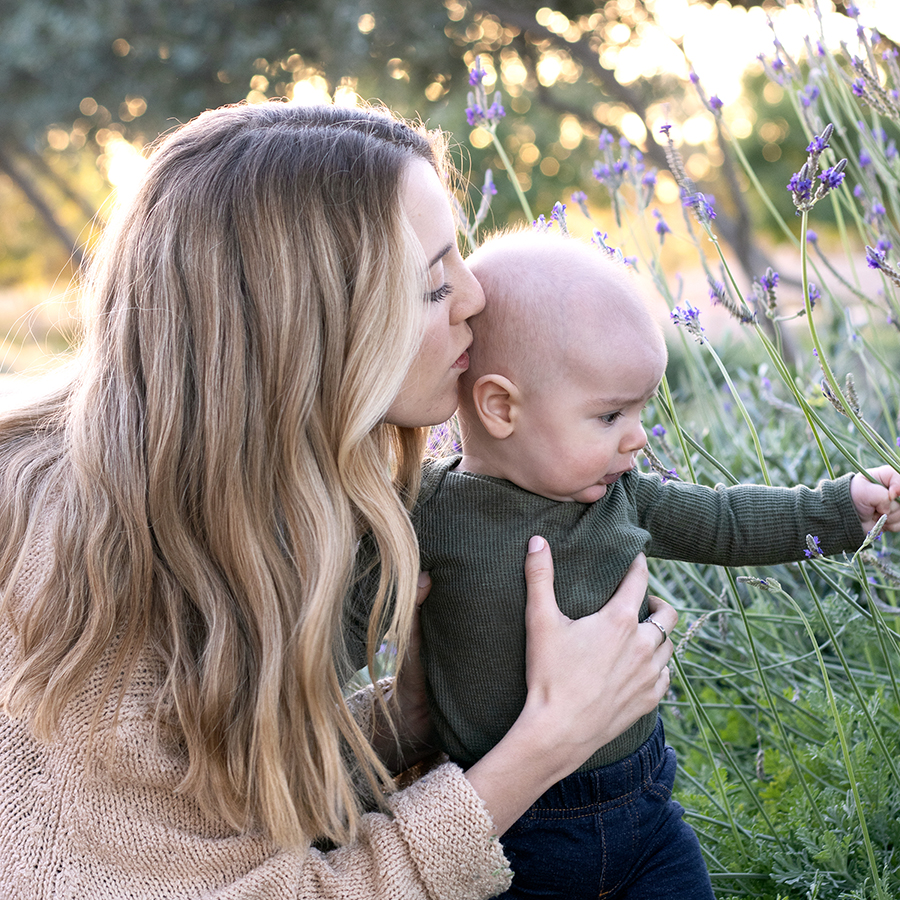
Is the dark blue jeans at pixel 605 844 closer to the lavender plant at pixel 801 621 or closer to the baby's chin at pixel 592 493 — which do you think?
the lavender plant at pixel 801 621

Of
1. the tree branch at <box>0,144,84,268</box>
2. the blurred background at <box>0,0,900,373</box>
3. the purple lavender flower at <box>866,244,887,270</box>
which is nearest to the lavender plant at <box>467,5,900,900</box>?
the purple lavender flower at <box>866,244,887,270</box>

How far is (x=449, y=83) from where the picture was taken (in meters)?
6.98

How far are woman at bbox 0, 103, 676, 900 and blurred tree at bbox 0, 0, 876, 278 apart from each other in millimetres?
4890

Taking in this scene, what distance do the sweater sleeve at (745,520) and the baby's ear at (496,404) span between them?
0.27m

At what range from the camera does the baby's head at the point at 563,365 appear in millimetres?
1421

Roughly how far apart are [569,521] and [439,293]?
16.0 inches

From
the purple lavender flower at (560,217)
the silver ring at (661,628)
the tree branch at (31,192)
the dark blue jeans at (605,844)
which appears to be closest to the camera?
the dark blue jeans at (605,844)

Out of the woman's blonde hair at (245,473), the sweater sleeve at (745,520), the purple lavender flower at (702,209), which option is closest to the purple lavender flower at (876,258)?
the purple lavender flower at (702,209)

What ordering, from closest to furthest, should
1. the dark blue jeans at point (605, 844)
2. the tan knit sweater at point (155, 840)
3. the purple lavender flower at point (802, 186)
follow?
1. the purple lavender flower at point (802, 186)
2. the tan knit sweater at point (155, 840)
3. the dark blue jeans at point (605, 844)

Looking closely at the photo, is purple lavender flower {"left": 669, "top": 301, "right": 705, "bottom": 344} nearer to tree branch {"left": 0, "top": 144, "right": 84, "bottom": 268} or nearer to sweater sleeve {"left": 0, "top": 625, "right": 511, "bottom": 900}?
sweater sleeve {"left": 0, "top": 625, "right": 511, "bottom": 900}

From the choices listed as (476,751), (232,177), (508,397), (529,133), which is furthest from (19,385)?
(529,133)

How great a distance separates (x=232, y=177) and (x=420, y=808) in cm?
95

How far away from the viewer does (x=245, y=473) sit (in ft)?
4.60

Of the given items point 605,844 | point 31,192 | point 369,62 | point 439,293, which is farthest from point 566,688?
point 31,192
